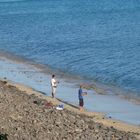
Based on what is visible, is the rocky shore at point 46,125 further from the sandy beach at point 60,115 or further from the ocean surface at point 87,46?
the ocean surface at point 87,46

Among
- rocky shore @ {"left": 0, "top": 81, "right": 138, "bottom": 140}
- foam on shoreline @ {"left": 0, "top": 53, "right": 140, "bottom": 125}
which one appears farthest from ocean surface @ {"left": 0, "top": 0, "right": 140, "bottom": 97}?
rocky shore @ {"left": 0, "top": 81, "right": 138, "bottom": 140}

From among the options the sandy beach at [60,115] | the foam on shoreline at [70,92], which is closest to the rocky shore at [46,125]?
the sandy beach at [60,115]

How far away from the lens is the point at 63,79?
1355 inches

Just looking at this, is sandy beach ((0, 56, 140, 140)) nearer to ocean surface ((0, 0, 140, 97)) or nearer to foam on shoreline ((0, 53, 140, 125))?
foam on shoreline ((0, 53, 140, 125))

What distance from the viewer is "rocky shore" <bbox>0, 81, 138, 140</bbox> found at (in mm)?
17688

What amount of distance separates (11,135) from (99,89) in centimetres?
1455

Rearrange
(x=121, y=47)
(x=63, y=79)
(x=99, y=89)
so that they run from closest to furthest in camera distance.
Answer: (x=99, y=89), (x=63, y=79), (x=121, y=47)

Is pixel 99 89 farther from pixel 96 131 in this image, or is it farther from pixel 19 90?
pixel 96 131

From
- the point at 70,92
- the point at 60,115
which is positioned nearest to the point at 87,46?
the point at 70,92

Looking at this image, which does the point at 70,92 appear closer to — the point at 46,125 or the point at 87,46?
the point at 46,125

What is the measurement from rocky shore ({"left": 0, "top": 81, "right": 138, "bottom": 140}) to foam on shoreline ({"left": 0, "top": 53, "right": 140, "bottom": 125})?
2.25 meters

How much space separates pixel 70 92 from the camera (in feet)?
96.8

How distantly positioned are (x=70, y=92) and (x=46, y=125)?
1056 cm

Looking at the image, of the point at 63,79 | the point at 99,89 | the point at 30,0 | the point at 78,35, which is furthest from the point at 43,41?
the point at 30,0
